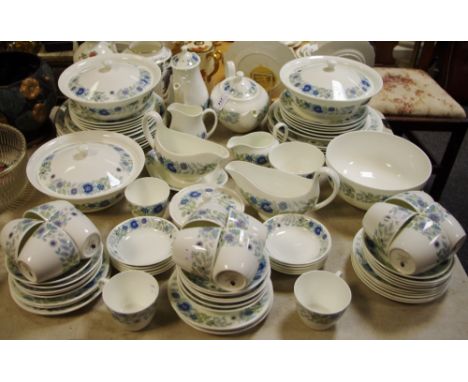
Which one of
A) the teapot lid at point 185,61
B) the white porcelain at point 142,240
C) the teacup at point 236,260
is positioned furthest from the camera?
the teapot lid at point 185,61

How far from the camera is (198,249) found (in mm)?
883

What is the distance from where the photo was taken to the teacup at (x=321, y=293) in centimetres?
97

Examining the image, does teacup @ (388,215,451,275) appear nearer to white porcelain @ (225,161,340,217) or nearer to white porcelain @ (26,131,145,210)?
white porcelain @ (225,161,340,217)

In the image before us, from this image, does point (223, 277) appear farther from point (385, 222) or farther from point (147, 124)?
point (147, 124)

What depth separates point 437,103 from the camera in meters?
1.96

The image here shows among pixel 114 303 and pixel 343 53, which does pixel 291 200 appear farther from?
pixel 343 53

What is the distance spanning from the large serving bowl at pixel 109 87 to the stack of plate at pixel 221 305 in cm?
60

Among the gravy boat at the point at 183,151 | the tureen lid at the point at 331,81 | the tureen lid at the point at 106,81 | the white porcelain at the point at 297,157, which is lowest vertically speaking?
the white porcelain at the point at 297,157

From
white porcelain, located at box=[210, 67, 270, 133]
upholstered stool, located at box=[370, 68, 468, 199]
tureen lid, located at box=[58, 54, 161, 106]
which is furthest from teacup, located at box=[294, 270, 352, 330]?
upholstered stool, located at box=[370, 68, 468, 199]

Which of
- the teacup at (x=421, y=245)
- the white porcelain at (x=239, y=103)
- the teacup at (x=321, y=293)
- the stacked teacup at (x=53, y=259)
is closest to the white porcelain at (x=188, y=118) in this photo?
the white porcelain at (x=239, y=103)

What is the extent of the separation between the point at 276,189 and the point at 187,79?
491mm

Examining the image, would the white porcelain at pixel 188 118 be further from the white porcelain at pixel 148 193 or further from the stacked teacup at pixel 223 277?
the stacked teacup at pixel 223 277

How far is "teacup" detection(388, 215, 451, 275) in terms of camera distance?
910 mm
